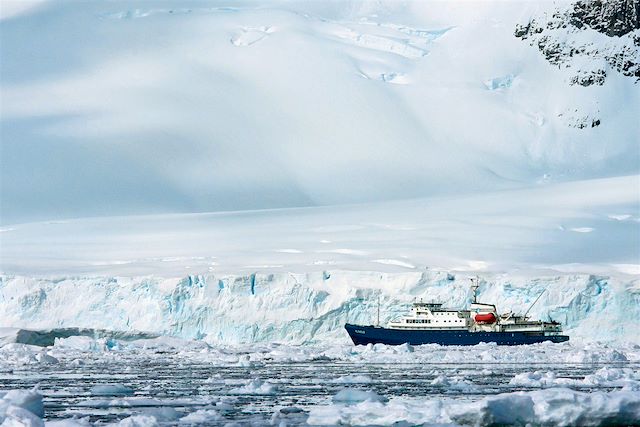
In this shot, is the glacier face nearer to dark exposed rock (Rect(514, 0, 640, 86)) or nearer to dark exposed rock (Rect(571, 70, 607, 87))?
dark exposed rock (Rect(571, 70, 607, 87))

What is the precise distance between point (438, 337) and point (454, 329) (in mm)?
834

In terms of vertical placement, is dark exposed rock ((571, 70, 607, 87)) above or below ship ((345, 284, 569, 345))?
above

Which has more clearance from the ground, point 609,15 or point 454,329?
point 609,15

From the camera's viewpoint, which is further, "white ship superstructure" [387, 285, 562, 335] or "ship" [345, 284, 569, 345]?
"white ship superstructure" [387, 285, 562, 335]

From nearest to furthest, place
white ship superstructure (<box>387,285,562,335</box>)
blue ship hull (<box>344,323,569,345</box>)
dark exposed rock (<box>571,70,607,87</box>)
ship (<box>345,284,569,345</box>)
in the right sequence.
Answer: blue ship hull (<box>344,323,569,345</box>), ship (<box>345,284,569,345</box>), white ship superstructure (<box>387,285,562,335</box>), dark exposed rock (<box>571,70,607,87</box>)

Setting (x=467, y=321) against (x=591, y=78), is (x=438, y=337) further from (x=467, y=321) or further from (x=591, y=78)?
(x=591, y=78)

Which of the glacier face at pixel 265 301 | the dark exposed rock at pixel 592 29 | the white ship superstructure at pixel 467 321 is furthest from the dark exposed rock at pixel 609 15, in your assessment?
the white ship superstructure at pixel 467 321

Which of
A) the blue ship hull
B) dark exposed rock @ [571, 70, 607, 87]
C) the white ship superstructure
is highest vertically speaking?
dark exposed rock @ [571, 70, 607, 87]

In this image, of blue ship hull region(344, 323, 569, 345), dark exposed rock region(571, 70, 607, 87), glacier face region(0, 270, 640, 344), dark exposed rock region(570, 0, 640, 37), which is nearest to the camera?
glacier face region(0, 270, 640, 344)

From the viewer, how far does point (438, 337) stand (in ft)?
186

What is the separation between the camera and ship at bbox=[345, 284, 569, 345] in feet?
185

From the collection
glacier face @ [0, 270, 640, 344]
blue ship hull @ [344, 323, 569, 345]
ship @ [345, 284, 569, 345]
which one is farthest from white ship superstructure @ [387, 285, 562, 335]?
glacier face @ [0, 270, 640, 344]

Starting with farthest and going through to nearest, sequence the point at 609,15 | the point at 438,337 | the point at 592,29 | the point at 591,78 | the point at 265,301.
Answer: the point at 592,29
the point at 609,15
the point at 591,78
the point at 438,337
the point at 265,301

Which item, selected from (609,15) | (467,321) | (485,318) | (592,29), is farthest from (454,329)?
(592,29)
